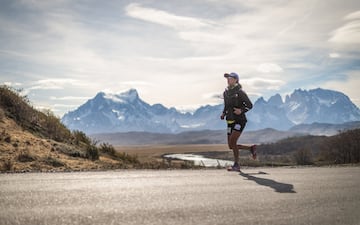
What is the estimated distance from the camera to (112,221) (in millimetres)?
4445

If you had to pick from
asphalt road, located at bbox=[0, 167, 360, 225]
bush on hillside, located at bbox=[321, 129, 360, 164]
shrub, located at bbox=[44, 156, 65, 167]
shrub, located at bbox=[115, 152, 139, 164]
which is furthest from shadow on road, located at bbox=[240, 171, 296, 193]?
shrub, located at bbox=[115, 152, 139, 164]

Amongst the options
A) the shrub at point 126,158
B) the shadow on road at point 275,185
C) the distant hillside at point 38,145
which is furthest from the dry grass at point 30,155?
the shadow on road at point 275,185

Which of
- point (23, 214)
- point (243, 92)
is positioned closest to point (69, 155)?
point (243, 92)

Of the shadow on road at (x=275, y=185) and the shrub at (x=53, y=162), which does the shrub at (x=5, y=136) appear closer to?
the shrub at (x=53, y=162)

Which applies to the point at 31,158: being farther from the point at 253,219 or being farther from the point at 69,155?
the point at 253,219

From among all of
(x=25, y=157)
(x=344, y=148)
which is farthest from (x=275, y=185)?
(x=344, y=148)

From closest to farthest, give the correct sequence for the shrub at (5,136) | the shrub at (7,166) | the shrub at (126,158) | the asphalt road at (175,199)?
the asphalt road at (175,199), the shrub at (7,166), the shrub at (5,136), the shrub at (126,158)

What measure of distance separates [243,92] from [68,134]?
357 inches

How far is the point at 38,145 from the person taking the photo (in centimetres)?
1252

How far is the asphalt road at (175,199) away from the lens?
4680mm

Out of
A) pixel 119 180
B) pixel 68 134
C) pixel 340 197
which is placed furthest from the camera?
pixel 68 134

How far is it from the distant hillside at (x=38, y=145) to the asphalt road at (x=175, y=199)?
9.05 ft

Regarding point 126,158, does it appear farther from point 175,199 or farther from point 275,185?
point 175,199

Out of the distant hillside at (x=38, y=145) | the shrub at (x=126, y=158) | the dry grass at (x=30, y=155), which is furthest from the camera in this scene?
the shrub at (x=126, y=158)
